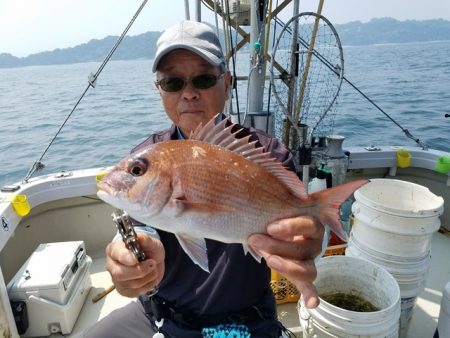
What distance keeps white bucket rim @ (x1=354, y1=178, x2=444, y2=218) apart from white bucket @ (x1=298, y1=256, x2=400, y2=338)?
43 cm

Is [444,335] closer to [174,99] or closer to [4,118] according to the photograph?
[174,99]

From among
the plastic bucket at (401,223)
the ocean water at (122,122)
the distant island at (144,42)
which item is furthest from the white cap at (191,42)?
the distant island at (144,42)

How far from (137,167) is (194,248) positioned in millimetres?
376

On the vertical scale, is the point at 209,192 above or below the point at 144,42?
below

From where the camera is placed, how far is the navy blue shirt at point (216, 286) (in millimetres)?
1994

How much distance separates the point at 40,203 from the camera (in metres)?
3.70

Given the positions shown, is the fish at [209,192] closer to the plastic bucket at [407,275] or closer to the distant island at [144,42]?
the plastic bucket at [407,275]

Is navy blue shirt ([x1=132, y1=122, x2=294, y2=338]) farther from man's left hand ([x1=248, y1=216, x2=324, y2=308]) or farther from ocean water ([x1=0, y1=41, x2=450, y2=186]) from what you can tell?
ocean water ([x1=0, y1=41, x2=450, y2=186])

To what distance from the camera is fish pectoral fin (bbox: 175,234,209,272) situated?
4.20ft

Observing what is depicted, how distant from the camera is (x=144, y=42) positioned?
95.1 m

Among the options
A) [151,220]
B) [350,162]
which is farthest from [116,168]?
[350,162]

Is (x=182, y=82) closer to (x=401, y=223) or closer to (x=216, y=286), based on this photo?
(x=216, y=286)

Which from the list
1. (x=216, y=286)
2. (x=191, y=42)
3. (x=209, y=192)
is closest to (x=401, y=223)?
(x=216, y=286)

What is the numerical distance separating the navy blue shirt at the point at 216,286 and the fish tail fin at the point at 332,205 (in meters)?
0.78
